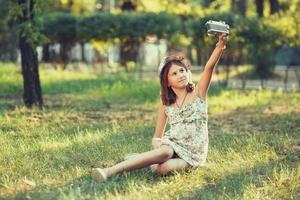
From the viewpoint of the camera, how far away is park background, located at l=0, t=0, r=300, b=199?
14.9 ft

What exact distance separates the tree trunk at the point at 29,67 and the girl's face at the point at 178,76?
200 inches

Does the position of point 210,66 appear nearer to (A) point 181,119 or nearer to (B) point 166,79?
(B) point 166,79

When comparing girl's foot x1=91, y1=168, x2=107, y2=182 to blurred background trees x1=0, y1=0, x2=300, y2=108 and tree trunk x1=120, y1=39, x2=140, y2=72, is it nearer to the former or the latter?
blurred background trees x1=0, y1=0, x2=300, y2=108

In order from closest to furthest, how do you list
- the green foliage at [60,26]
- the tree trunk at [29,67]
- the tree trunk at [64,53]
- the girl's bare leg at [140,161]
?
the girl's bare leg at [140,161] → the tree trunk at [29,67] → the green foliage at [60,26] → the tree trunk at [64,53]

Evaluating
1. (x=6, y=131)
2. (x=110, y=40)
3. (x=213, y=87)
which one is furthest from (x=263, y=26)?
(x=6, y=131)

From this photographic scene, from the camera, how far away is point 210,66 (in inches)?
198

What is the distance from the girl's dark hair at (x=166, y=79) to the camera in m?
5.11

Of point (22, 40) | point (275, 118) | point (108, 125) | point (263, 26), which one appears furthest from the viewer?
point (263, 26)

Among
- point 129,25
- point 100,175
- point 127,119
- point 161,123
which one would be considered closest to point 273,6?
point 129,25

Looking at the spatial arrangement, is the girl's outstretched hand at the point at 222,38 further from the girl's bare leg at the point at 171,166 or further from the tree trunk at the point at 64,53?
the tree trunk at the point at 64,53

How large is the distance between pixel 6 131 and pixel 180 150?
301 cm

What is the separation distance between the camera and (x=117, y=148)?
6070mm

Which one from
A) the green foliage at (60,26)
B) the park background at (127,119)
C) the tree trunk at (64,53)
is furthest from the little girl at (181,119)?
the tree trunk at (64,53)

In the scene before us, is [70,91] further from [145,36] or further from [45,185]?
[45,185]
